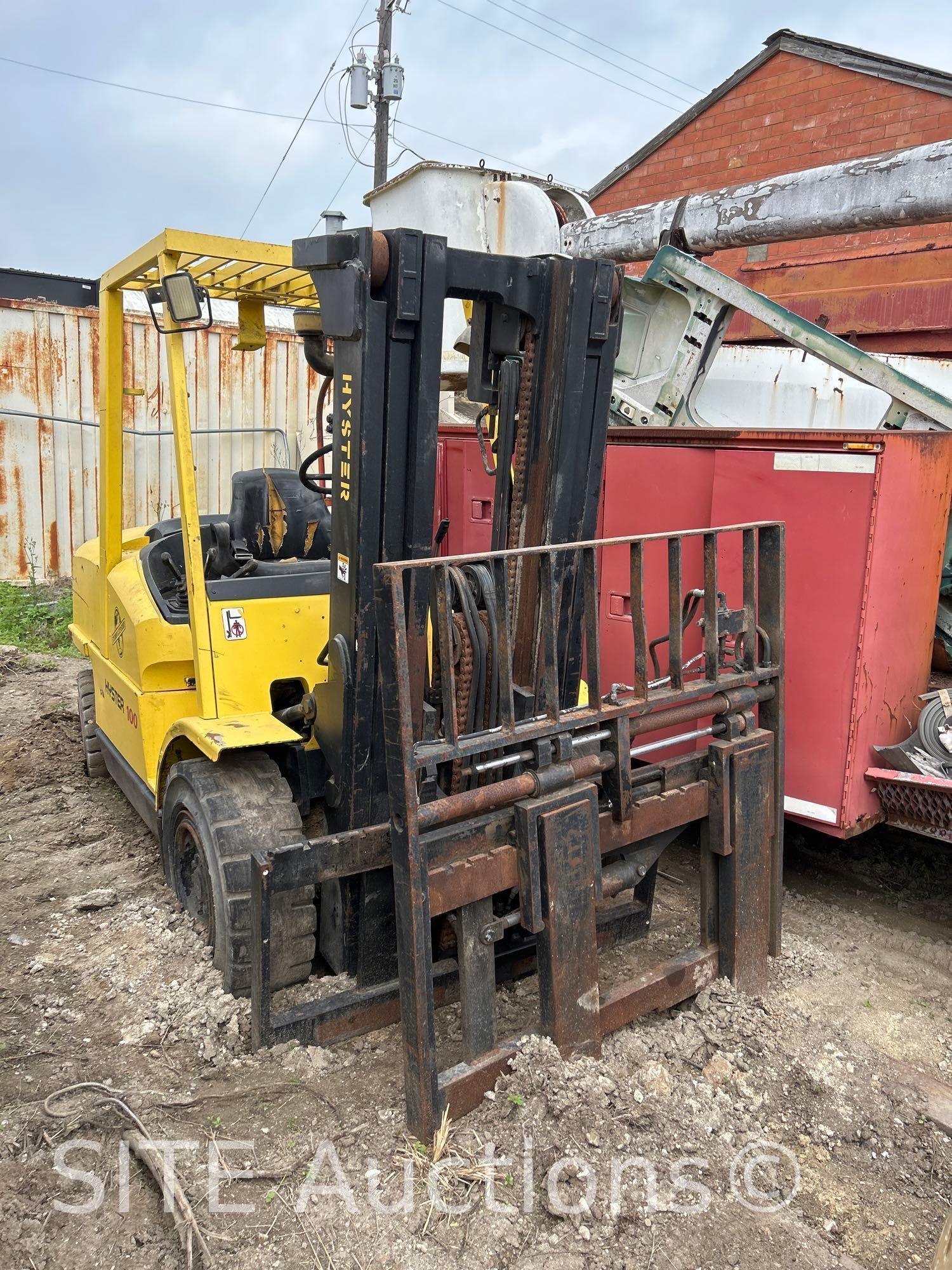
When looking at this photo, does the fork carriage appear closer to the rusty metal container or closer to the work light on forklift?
the rusty metal container

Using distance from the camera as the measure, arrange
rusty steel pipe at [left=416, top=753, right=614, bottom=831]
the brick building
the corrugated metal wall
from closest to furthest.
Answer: rusty steel pipe at [left=416, top=753, right=614, bottom=831] → the brick building → the corrugated metal wall

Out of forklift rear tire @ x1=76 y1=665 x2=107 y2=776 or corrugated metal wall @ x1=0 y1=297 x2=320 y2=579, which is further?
corrugated metal wall @ x1=0 y1=297 x2=320 y2=579

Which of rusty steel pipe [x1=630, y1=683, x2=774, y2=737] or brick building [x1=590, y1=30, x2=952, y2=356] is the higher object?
brick building [x1=590, y1=30, x2=952, y2=356]

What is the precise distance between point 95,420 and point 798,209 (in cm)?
798

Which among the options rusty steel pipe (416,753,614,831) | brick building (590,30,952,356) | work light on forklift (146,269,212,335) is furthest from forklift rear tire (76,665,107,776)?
brick building (590,30,952,356)

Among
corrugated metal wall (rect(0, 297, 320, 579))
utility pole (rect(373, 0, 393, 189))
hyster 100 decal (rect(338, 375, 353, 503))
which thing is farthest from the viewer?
utility pole (rect(373, 0, 393, 189))

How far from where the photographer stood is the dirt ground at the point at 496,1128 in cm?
238

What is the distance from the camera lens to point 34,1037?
3.20m

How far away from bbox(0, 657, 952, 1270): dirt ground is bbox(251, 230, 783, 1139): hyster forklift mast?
14 centimetres

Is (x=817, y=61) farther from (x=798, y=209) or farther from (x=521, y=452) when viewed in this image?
(x=521, y=452)

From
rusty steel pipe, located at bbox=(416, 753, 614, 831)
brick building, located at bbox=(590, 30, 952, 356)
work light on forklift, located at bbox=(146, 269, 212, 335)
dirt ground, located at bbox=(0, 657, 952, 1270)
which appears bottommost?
dirt ground, located at bbox=(0, 657, 952, 1270)

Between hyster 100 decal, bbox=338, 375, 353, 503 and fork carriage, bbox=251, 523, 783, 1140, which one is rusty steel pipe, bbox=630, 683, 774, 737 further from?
hyster 100 decal, bbox=338, 375, 353, 503

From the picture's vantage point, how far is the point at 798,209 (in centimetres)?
430

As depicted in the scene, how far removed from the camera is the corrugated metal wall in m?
9.65
